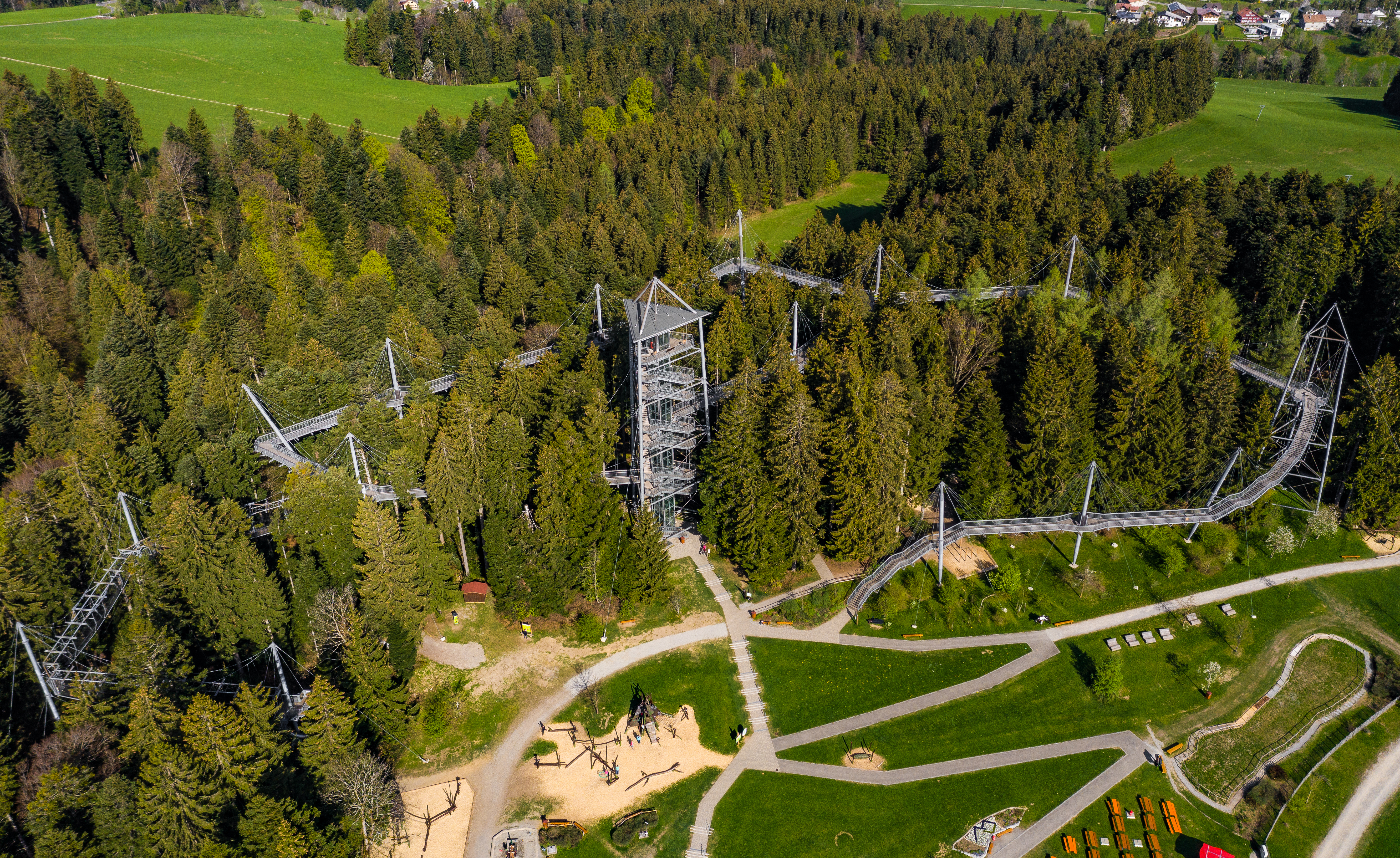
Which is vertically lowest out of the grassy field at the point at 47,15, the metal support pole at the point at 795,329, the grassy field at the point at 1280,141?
the metal support pole at the point at 795,329

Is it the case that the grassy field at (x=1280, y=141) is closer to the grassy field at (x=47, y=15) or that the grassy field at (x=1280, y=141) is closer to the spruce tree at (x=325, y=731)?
the spruce tree at (x=325, y=731)

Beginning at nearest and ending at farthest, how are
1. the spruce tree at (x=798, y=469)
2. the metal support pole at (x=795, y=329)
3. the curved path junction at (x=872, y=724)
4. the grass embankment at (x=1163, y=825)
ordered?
the grass embankment at (x=1163, y=825)
the curved path junction at (x=872, y=724)
the spruce tree at (x=798, y=469)
the metal support pole at (x=795, y=329)

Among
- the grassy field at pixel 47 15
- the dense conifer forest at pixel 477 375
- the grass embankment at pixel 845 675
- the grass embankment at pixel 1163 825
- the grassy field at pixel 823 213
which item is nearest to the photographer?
the grass embankment at pixel 1163 825

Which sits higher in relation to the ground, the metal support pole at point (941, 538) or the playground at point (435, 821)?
the metal support pole at point (941, 538)

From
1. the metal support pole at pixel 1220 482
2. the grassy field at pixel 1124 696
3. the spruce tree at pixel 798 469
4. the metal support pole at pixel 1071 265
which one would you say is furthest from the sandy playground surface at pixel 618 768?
the metal support pole at pixel 1071 265

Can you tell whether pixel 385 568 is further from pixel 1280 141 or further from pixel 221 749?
pixel 1280 141

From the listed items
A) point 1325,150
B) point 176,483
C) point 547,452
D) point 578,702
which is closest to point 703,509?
point 547,452

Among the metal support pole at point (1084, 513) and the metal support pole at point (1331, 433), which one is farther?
the metal support pole at point (1331, 433)

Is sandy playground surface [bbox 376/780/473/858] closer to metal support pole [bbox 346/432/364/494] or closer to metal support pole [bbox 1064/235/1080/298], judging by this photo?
metal support pole [bbox 346/432/364/494]
